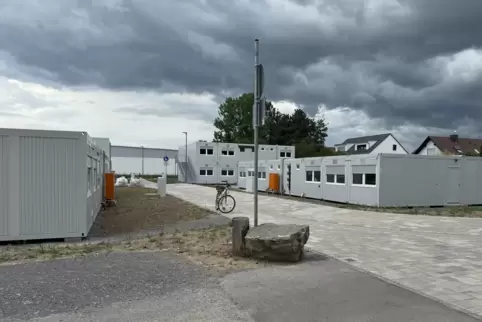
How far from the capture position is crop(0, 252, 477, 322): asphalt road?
4500 millimetres

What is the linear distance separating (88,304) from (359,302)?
3.24 m

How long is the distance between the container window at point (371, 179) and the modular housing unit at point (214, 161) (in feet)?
102

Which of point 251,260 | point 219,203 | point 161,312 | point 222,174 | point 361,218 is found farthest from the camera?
point 222,174

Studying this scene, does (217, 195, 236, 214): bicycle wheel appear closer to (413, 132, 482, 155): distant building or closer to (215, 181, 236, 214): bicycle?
(215, 181, 236, 214): bicycle

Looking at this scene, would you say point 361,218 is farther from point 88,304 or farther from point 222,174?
point 222,174

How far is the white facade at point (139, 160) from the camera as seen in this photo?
73.5 m

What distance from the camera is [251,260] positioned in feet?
23.7

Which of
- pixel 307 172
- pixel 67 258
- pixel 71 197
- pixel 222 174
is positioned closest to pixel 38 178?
pixel 71 197

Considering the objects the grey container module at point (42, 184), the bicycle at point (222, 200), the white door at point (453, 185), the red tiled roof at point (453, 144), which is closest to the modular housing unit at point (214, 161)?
the red tiled roof at point (453, 144)

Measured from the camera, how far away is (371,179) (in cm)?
2044

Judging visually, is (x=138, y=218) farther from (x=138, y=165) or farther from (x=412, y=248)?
(x=138, y=165)

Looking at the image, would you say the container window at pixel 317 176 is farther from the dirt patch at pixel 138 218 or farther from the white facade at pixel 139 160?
the white facade at pixel 139 160

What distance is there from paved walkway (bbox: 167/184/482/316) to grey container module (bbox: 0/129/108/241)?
5966 millimetres

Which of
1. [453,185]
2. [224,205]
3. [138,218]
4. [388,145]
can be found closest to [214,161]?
[453,185]
